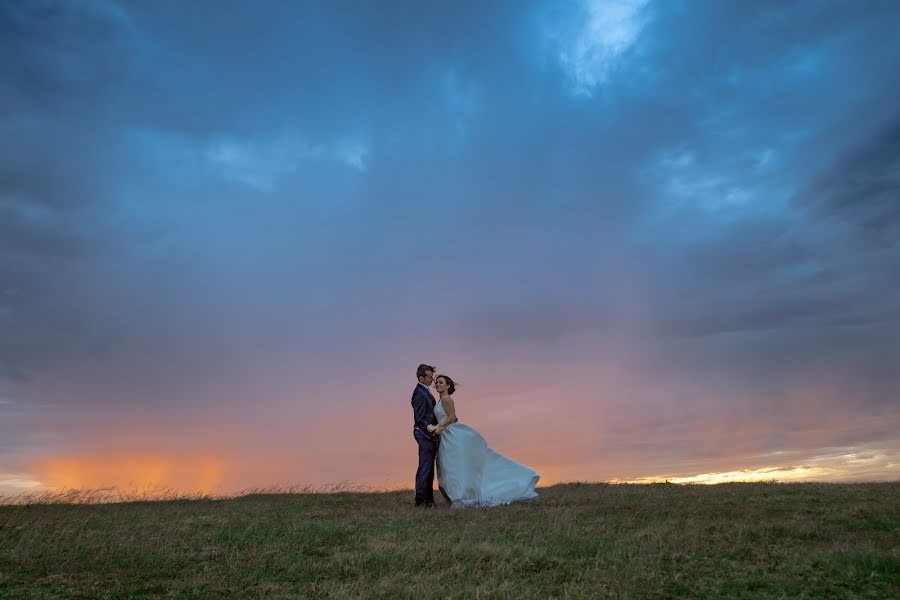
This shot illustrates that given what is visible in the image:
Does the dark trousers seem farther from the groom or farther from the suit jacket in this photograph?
the suit jacket

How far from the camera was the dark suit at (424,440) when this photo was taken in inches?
832

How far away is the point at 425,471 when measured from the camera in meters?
21.1

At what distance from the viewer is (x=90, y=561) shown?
13.1 meters

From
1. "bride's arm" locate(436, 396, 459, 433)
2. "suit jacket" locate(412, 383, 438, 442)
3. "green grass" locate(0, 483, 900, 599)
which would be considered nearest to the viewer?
"green grass" locate(0, 483, 900, 599)

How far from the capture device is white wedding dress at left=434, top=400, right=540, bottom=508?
20594 millimetres

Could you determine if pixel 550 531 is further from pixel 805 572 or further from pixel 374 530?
pixel 805 572

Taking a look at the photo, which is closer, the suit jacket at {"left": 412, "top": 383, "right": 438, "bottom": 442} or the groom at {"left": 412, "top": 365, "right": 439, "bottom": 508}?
the groom at {"left": 412, "top": 365, "right": 439, "bottom": 508}

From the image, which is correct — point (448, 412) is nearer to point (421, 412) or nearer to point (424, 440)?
point (421, 412)

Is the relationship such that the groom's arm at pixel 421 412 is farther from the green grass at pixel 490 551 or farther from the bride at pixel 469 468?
the green grass at pixel 490 551

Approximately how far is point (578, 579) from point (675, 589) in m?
1.46

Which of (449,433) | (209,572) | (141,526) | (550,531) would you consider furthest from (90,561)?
(449,433)

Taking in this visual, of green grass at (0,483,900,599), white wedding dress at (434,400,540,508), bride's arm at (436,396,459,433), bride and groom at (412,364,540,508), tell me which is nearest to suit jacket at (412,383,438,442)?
bride and groom at (412,364,540,508)

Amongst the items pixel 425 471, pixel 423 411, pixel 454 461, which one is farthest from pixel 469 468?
pixel 423 411

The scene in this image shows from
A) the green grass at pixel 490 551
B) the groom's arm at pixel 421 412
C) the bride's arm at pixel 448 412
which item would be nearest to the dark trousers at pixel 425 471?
the groom's arm at pixel 421 412
